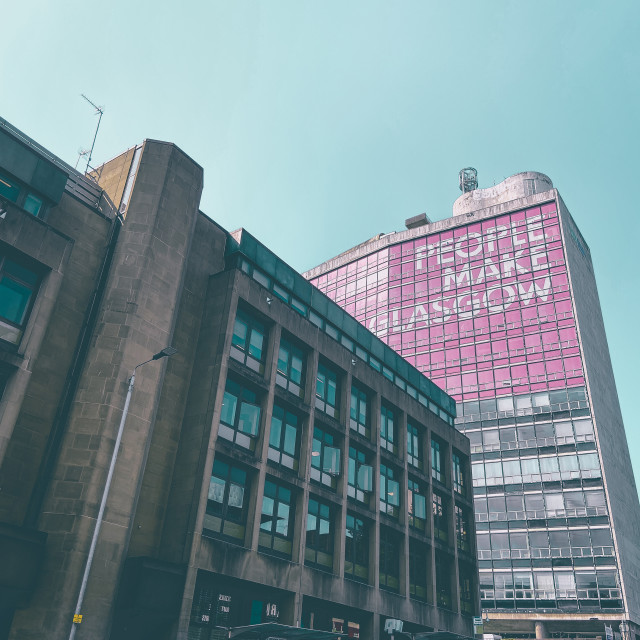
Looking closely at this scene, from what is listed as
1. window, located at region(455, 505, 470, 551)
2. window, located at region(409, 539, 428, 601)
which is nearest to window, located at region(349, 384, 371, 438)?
window, located at region(409, 539, 428, 601)

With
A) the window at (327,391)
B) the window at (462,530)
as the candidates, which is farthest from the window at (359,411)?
the window at (462,530)

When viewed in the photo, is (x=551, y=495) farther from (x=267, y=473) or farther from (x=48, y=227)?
(x=48, y=227)

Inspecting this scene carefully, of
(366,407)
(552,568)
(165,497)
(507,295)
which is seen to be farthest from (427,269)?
(165,497)

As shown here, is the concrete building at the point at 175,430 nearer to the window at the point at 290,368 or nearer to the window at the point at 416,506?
the window at the point at 290,368

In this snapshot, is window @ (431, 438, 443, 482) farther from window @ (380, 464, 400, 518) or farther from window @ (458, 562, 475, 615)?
window @ (458, 562, 475, 615)

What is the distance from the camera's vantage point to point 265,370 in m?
33.5

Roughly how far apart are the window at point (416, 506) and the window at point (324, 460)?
937 cm

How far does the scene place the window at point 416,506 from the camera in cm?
4341

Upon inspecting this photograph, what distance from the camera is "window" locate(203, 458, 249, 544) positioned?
28.2 metres

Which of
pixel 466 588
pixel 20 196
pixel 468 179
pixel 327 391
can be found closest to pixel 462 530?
pixel 466 588

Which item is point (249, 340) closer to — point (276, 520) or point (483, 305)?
point (276, 520)

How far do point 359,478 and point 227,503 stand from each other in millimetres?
12114

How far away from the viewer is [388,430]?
44.2m

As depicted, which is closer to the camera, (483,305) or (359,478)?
(359,478)
